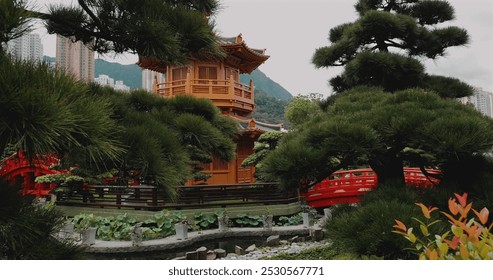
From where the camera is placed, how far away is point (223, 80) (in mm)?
9094

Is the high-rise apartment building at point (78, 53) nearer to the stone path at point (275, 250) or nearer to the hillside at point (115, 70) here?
the hillside at point (115, 70)

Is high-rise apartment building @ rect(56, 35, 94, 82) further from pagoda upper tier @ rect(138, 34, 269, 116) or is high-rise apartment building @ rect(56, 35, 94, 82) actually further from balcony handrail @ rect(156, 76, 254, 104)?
balcony handrail @ rect(156, 76, 254, 104)

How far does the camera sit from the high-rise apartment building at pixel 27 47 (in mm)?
1212

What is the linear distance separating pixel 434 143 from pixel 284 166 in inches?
39.4

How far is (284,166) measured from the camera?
8.30 feet

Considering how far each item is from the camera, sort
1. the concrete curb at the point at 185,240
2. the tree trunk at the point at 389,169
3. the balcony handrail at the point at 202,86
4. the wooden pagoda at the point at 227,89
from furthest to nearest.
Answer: the wooden pagoda at the point at 227,89 < the balcony handrail at the point at 202,86 < the concrete curb at the point at 185,240 < the tree trunk at the point at 389,169

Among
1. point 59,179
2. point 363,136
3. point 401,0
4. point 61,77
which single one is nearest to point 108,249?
point 59,179

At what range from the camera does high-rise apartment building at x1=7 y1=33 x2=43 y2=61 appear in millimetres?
1212

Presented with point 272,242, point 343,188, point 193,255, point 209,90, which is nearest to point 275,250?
point 272,242

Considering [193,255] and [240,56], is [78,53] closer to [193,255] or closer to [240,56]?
[193,255]

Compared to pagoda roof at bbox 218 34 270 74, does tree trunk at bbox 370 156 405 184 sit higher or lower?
lower

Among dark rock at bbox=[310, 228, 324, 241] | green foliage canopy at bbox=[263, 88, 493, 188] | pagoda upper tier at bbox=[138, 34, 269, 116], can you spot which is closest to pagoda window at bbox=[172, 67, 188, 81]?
pagoda upper tier at bbox=[138, 34, 269, 116]

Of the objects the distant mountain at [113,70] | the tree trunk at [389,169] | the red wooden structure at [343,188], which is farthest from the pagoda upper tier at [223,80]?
the tree trunk at [389,169]

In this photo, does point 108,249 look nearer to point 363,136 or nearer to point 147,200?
point 147,200
